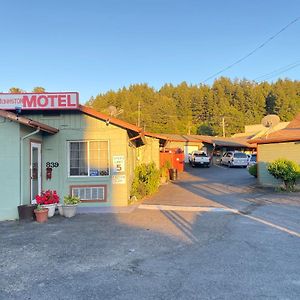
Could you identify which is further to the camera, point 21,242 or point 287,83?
point 287,83

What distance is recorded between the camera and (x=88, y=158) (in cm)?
1320

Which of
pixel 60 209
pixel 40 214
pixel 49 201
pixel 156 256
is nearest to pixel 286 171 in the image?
pixel 60 209

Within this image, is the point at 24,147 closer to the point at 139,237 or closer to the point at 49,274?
the point at 139,237

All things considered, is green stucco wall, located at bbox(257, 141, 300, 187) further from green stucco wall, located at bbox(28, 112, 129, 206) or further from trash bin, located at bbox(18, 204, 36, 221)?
trash bin, located at bbox(18, 204, 36, 221)

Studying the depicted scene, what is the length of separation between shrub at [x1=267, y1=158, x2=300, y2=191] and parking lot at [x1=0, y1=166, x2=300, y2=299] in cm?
540

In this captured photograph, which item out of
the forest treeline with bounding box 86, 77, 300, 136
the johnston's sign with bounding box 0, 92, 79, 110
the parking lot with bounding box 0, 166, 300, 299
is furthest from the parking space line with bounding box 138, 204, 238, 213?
the forest treeline with bounding box 86, 77, 300, 136

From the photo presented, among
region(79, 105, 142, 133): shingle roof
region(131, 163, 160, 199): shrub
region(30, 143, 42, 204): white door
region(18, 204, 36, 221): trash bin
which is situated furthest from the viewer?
region(131, 163, 160, 199): shrub

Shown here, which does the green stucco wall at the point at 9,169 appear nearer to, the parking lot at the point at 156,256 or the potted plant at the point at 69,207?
the parking lot at the point at 156,256

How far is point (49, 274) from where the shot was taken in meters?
5.87

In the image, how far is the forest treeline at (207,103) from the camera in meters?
70.8

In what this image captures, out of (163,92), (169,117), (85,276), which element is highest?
(163,92)

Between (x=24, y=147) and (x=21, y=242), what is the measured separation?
13.5 feet

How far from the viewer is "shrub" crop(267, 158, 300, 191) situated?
1712 cm

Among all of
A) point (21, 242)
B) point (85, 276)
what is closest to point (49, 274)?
point (85, 276)
